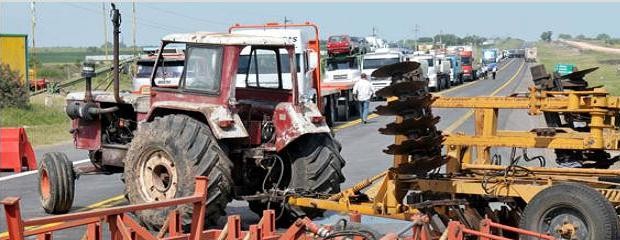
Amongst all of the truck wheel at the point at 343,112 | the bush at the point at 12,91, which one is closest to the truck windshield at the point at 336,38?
the truck wheel at the point at 343,112

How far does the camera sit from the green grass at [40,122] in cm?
2464

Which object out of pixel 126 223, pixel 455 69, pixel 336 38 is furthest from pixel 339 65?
pixel 126 223

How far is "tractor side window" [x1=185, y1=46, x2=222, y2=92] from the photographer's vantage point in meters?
10.6

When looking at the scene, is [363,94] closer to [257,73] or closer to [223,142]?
[257,73]

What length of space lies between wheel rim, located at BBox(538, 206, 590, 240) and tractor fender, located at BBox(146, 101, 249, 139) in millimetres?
3469

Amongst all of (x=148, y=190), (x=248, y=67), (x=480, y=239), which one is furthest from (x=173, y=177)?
(x=480, y=239)

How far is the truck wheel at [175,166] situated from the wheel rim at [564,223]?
136 inches

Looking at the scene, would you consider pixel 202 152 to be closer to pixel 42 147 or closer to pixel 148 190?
pixel 148 190

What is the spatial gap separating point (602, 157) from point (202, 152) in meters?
4.53

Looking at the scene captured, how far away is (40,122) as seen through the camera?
96.6 ft

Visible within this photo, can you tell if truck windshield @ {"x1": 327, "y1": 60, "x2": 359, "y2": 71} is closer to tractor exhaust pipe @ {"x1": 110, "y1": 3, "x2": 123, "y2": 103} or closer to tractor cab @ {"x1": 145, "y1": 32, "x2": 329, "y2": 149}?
tractor exhaust pipe @ {"x1": 110, "y1": 3, "x2": 123, "y2": 103}

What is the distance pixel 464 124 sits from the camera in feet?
91.3

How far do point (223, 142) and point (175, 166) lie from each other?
0.58 metres

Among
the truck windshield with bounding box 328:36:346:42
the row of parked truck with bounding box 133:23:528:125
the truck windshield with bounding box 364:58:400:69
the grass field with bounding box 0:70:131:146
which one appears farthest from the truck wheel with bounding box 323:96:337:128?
the truck windshield with bounding box 364:58:400:69
